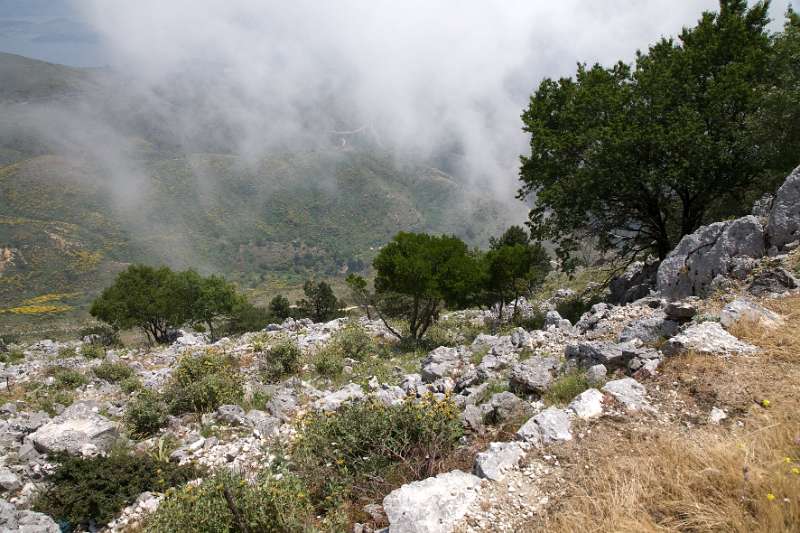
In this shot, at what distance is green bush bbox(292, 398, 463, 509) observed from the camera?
5.50m

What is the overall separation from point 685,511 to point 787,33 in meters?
19.9

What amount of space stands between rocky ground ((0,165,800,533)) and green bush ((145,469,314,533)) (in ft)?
2.91

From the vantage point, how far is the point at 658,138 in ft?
48.2

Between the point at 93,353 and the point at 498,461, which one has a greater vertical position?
the point at 93,353

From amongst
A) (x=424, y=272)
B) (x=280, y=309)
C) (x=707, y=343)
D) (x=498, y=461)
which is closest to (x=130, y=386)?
(x=424, y=272)

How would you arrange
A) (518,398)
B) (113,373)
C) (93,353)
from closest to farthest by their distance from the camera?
(518,398) → (113,373) → (93,353)

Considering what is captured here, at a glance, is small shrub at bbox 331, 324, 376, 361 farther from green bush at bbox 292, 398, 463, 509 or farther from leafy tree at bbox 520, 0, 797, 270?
green bush at bbox 292, 398, 463, 509

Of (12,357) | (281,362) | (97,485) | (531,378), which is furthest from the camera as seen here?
(12,357)

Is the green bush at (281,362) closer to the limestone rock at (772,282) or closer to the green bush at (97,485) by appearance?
the green bush at (97,485)

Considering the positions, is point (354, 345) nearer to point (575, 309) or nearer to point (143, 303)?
point (575, 309)

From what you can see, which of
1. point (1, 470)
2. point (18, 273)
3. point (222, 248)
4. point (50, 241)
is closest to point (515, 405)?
point (1, 470)

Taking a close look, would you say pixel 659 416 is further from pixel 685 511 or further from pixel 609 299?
pixel 609 299

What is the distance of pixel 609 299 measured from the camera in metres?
19.0

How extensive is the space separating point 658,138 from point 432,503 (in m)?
15.1
